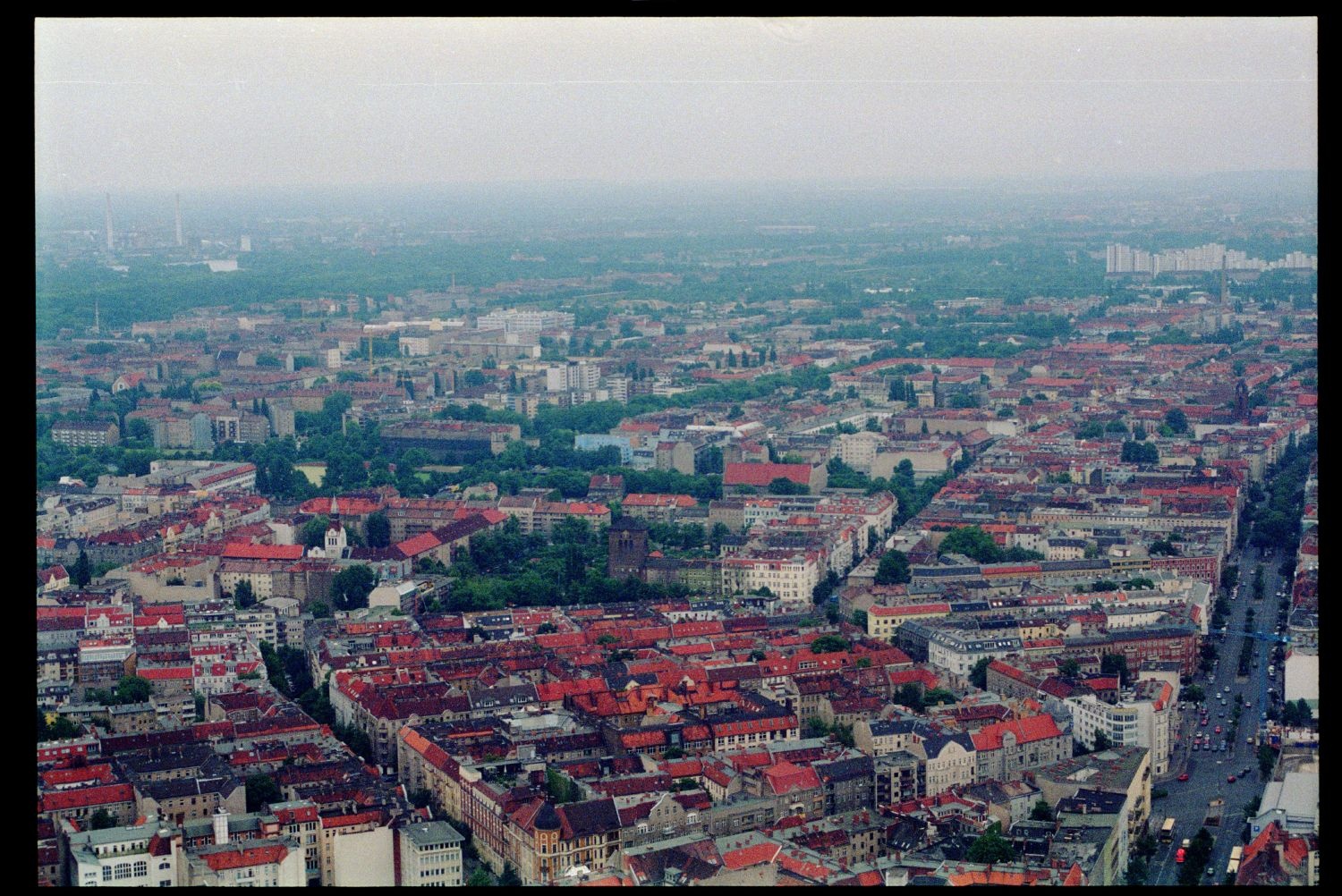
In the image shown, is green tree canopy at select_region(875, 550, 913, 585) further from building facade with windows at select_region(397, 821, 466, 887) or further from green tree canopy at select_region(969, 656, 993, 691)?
building facade with windows at select_region(397, 821, 466, 887)

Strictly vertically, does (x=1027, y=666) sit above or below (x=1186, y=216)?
below

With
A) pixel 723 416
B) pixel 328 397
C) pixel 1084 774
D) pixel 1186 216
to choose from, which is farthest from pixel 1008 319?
pixel 1084 774

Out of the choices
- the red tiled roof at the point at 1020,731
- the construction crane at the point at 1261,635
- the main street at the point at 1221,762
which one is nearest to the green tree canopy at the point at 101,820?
the red tiled roof at the point at 1020,731

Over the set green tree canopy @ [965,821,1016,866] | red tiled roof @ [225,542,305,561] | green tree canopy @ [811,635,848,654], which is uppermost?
green tree canopy @ [965,821,1016,866]

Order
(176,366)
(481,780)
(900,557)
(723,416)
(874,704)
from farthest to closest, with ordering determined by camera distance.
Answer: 1. (176,366)
2. (723,416)
3. (900,557)
4. (874,704)
5. (481,780)

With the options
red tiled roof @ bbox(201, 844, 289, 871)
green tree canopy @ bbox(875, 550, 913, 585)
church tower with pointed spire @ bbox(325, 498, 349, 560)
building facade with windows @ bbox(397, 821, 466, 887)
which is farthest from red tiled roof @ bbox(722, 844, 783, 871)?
church tower with pointed spire @ bbox(325, 498, 349, 560)

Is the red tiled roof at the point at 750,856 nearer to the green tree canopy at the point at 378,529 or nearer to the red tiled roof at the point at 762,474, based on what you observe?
the green tree canopy at the point at 378,529

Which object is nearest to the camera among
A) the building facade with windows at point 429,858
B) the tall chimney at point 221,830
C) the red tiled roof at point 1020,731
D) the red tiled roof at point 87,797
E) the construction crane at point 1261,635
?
the building facade with windows at point 429,858

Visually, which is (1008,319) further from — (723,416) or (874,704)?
A: (874,704)
